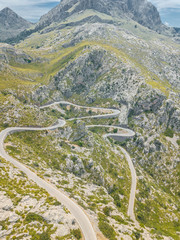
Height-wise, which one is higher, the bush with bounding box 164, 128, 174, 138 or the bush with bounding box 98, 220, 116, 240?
the bush with bounding box 98, 220, 116, 240

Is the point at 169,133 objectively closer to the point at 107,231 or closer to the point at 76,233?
the point at 107,231

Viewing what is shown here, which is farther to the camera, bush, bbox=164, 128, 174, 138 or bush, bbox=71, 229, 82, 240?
bush, bbox=164, 128, 174, 138

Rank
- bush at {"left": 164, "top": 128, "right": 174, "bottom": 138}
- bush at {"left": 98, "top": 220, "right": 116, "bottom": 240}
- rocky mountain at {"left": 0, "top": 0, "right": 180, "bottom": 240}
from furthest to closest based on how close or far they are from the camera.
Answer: bush at {"left": 164, "top": 128, "right": 174, "bottom": 138} < bush at {"left": 98, "top": 220, "right": 116, "bottom": 240} < rocky mountain at {"left": 0, "top": 0, "right": 180, "bottom": 240}

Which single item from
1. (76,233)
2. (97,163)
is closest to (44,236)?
(76,233)

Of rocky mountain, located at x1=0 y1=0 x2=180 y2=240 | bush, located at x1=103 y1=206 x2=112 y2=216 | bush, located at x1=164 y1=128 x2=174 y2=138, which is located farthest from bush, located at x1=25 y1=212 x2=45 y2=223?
bush, located at x1=164 y1=128 x2=174 y2=138

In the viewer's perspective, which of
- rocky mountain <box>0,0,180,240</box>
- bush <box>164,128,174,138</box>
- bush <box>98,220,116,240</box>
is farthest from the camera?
bush <box>164,128,174,138</box>

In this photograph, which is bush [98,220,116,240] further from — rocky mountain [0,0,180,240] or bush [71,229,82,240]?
bush [71,229,82,240]

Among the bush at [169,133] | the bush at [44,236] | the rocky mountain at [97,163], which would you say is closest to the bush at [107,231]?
the rocky mountain at [97,163]

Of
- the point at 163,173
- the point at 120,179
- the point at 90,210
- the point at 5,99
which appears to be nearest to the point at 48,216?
the point at 90,210

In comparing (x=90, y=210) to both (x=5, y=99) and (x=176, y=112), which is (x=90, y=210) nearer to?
(x=5, y=99)

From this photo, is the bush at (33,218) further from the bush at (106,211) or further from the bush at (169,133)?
the bush at (169,133)

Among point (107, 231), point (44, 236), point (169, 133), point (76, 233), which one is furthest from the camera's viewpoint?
point (169, 133)
